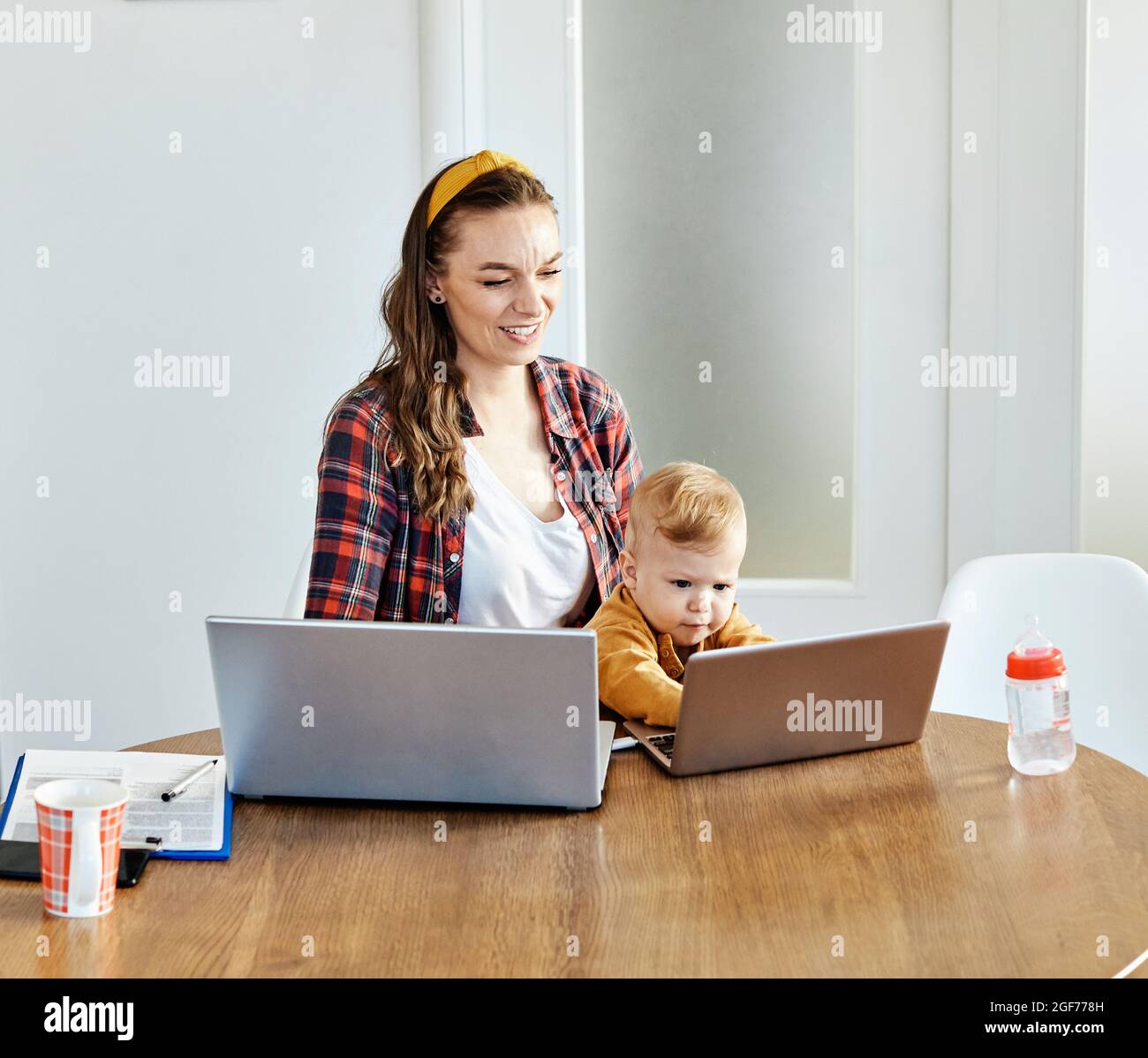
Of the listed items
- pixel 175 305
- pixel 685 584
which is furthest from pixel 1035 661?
pixel 175 305

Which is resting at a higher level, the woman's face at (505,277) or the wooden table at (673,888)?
the woman's face at (505,277)

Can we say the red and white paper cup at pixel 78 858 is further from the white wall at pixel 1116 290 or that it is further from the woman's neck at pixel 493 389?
the white wall at pixel 1116 290

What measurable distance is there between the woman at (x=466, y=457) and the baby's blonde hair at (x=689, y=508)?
1.30 ft

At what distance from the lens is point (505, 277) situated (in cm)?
Result: 191

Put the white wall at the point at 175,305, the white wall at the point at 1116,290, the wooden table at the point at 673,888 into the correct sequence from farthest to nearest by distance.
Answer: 1. the white wall at the point at 175,305
2. the white wall at the point at 1116,290
3. the wooden table at the point at 673,888

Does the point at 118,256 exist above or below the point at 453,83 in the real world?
below

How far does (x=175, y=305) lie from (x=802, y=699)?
1.90 meters

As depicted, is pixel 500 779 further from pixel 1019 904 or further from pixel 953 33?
pixel 953 33

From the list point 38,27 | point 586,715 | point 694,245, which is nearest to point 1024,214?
point 694,245

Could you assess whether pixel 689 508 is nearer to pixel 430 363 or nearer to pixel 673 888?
pixel 673 888

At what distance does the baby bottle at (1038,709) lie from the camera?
4.50 ft

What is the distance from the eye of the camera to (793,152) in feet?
8.79

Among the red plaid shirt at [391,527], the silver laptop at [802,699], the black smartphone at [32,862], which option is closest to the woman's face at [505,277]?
the red plaid shirt at [391,527]
